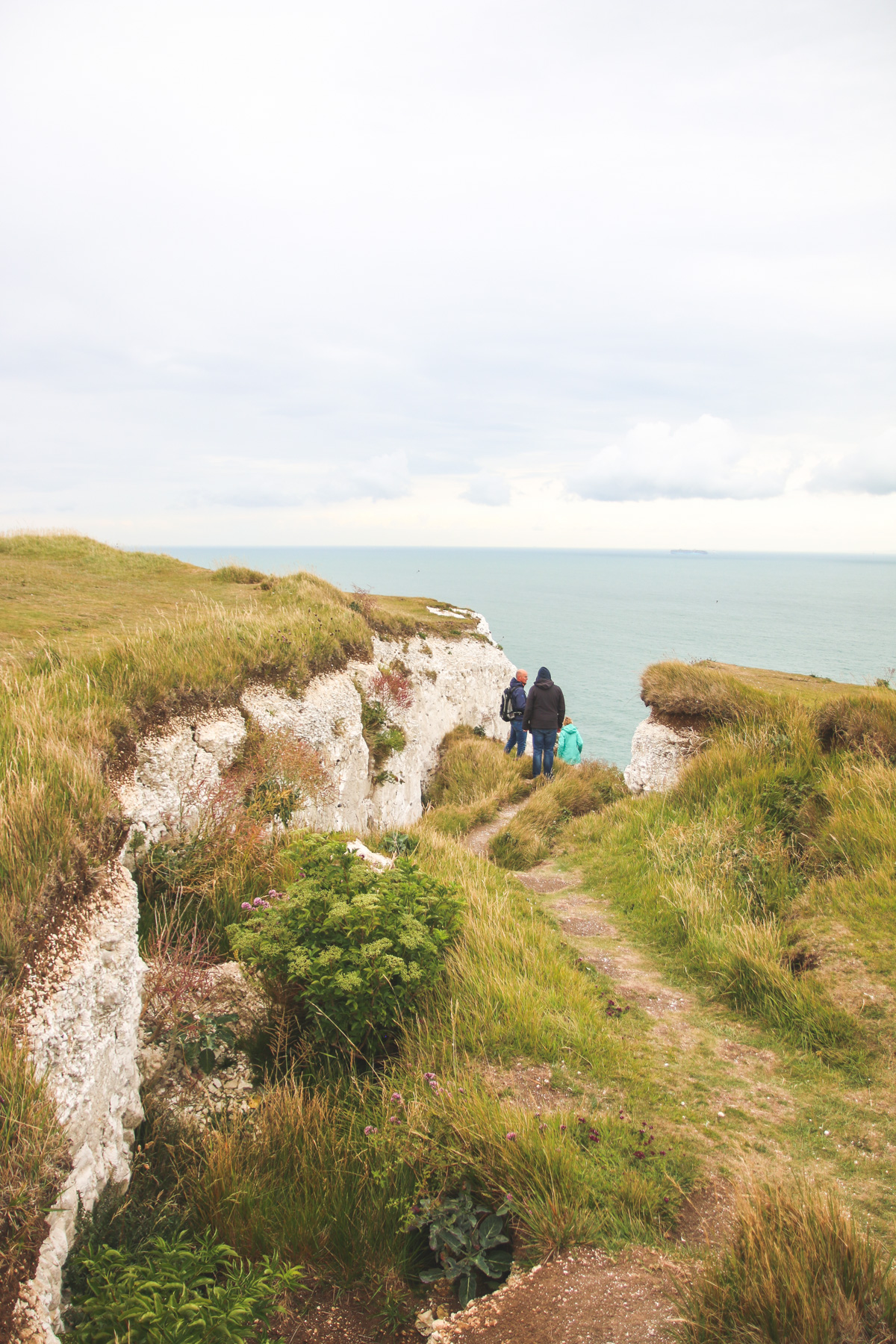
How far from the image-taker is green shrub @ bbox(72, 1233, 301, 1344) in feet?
9.42

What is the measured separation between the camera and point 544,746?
1652 cm

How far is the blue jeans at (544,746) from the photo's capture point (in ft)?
53.7

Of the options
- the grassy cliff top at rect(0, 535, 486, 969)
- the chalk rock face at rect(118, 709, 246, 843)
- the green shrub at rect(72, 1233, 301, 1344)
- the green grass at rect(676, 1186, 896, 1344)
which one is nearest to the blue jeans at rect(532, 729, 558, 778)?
the grassy cliff top at rect(0, 535, 486, 969)

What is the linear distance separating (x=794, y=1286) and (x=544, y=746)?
1366 cm

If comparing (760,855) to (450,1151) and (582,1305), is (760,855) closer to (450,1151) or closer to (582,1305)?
(450,1151)

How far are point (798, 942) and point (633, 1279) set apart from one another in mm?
4429

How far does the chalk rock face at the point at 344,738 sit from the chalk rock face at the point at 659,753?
5310 millimetres

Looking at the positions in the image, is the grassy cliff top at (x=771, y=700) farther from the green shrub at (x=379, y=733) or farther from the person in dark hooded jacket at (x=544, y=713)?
the green shrub at (x=379, y=733)

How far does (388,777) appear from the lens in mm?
15828

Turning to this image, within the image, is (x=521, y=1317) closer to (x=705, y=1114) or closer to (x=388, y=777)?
(x=705, y=1114)

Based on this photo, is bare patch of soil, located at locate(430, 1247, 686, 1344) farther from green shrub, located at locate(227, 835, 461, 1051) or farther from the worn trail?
green shrub, located at locate(227, 835, 461, 1051)

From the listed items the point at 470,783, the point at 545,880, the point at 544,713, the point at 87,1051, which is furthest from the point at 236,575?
the point at 87,1051

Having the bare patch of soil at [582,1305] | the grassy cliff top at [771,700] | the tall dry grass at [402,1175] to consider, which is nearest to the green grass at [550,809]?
the grassy cliff top at [771,700]

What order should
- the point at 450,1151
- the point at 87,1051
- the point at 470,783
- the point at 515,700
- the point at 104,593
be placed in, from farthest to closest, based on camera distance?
the point at 515,700
the point at 470,783
the point at 104,593
the point at 450,1151
the point at 87,1051
